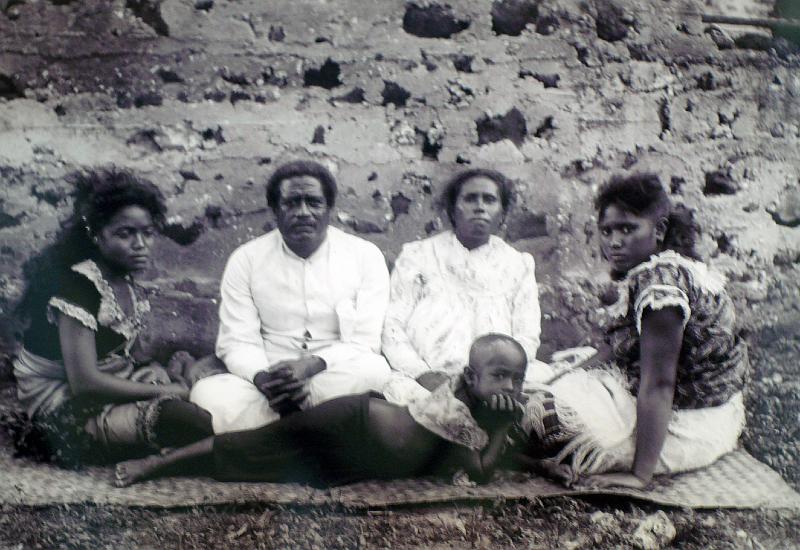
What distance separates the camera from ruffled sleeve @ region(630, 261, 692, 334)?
3.20m

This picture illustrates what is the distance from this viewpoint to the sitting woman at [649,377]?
3.25 metres

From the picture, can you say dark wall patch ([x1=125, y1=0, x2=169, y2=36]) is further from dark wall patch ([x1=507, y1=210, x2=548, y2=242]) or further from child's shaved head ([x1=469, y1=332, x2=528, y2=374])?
child's shaved head ([x1=469, y1=332, x2=528, y2=374])

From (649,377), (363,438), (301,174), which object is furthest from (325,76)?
(649,377)

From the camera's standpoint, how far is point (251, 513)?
3.12m

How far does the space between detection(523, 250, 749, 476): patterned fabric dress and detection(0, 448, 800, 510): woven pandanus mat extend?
125 mm

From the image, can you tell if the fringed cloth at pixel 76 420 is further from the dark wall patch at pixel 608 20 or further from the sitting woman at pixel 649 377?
the dark wall patch at pixel 608 20

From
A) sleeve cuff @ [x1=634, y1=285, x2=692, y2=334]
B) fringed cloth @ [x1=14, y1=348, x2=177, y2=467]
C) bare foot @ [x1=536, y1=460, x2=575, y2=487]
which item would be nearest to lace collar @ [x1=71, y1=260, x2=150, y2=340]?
fringed cloth @ [x1=14, y1=348, x2=177, y2=467]

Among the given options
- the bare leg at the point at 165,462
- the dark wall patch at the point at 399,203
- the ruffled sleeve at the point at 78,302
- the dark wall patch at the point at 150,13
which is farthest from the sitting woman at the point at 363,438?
the dark wall patch at the point at 150,13

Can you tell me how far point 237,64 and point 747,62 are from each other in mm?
2476

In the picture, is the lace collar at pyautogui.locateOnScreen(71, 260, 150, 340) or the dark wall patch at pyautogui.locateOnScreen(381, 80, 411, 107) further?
the dark wall patch at pyautogui.locateOnScreen(381, 80, 411, 107)

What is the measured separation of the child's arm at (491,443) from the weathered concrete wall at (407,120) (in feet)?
1.82

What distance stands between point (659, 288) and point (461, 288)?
2.82 feet

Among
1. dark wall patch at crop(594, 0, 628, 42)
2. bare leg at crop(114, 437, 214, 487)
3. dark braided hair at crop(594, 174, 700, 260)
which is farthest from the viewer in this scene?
dark wall patch at crop(594, 0, 628, 42)

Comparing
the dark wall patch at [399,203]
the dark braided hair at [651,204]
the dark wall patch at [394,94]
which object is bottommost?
the dark wall patch at [399,203]
